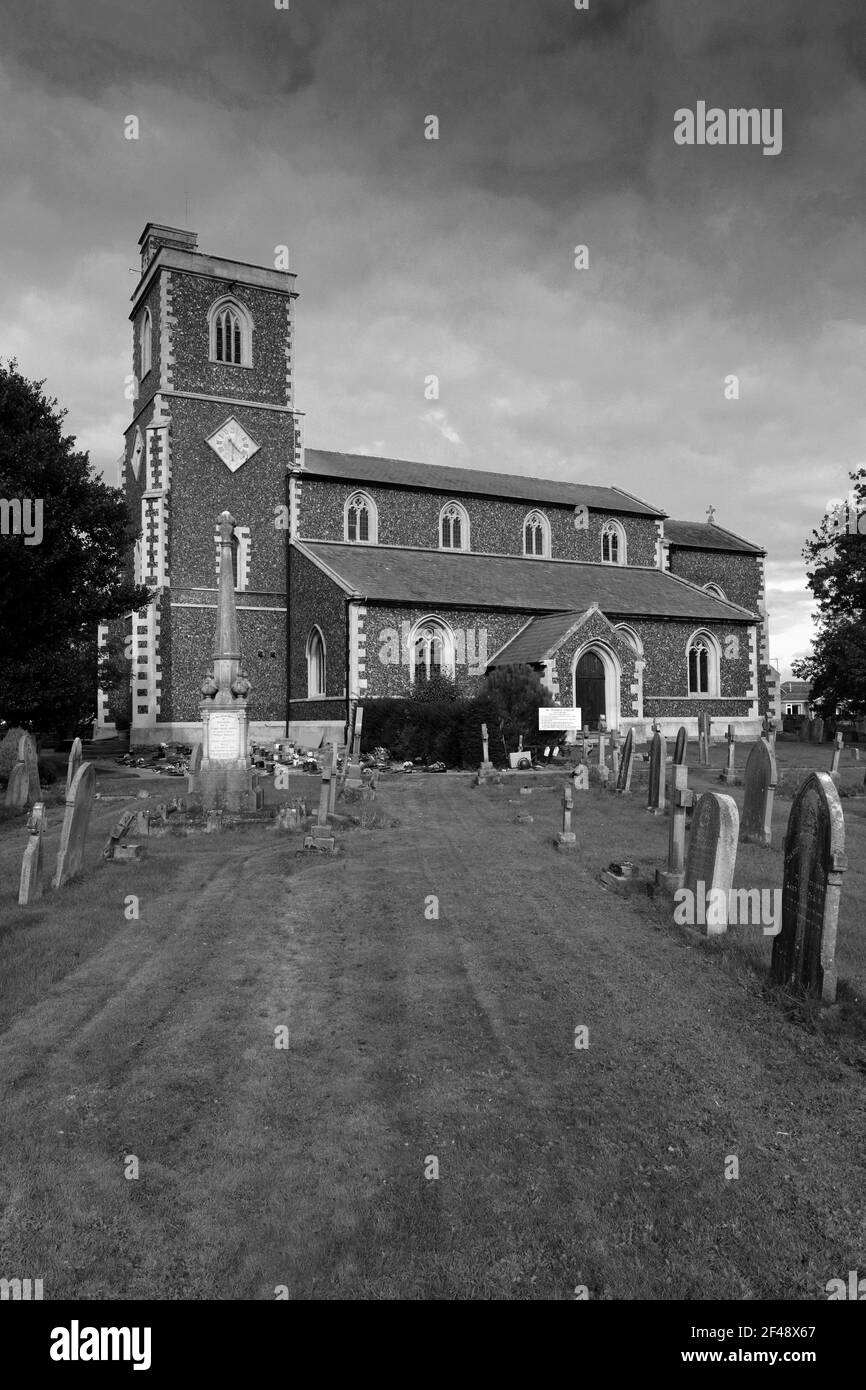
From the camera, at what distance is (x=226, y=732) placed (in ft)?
51.4

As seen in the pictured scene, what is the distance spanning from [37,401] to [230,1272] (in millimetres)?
23078

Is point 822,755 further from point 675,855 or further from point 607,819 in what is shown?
point 675,855

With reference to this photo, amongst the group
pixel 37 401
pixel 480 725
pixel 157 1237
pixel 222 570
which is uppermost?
pixel 37 401

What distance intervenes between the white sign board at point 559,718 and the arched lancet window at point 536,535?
13.0 metres

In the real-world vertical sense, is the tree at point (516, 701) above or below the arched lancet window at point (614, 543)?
below

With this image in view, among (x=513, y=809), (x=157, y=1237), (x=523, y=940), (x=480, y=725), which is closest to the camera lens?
(x=157, y=1237)

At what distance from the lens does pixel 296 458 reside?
102ft

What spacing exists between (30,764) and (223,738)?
427cm

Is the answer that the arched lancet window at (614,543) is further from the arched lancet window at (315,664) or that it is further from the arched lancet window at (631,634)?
the arched lancet window at (315,664)

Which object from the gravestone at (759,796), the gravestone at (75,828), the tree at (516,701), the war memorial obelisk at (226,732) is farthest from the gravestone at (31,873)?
the tree at (516,701)

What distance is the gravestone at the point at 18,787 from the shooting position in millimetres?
15988

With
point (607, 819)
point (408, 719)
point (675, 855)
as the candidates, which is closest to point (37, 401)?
point (408, 719)

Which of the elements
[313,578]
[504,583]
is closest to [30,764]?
[313,578]

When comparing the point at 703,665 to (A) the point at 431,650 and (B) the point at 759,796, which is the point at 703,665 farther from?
(B) the point at 759,796
